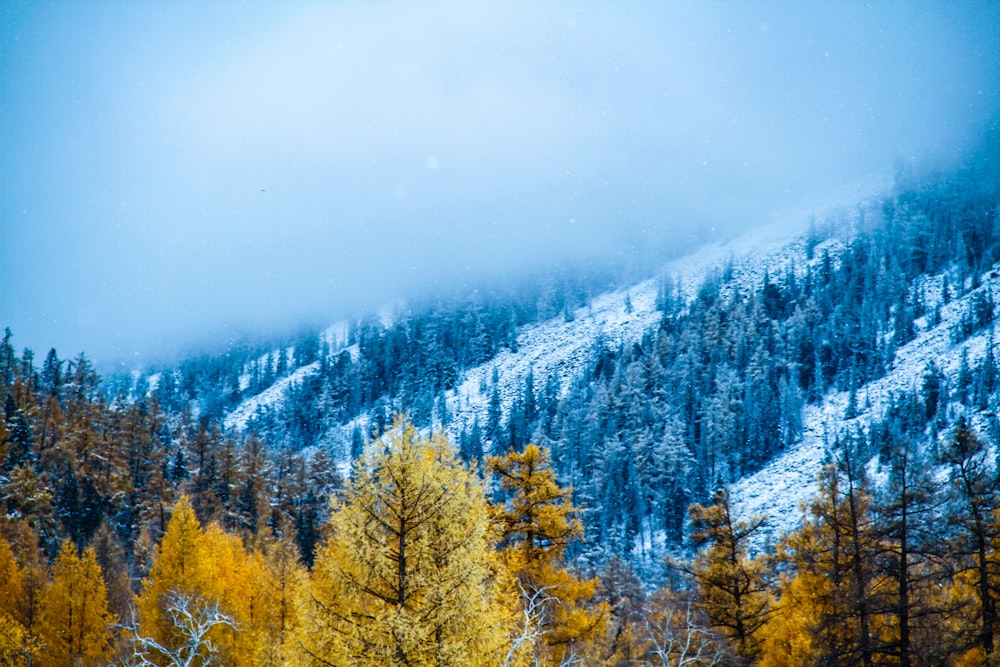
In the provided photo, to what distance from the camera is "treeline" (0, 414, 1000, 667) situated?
973 cm

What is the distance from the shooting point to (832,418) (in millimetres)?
139375

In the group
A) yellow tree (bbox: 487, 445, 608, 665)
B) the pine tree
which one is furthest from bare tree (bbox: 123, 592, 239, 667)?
the pine tree

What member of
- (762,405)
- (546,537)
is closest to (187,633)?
(546,537)

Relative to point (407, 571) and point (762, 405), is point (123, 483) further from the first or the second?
point (762, 405)

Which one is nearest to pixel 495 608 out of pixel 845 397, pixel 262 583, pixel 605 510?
pixel 262 583

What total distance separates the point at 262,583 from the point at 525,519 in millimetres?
16295

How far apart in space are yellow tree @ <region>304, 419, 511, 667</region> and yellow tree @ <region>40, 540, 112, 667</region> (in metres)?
21.7

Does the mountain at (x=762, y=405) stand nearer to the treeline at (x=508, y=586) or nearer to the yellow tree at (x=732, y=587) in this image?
→ the yellow tree at (x=732, y=587)

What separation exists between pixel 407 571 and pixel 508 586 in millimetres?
3129

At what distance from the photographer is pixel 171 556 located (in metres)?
23.9

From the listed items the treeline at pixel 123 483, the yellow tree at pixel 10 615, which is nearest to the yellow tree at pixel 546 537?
the yellow tree at pixel 10 615

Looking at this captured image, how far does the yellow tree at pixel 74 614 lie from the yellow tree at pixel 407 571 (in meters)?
21.7

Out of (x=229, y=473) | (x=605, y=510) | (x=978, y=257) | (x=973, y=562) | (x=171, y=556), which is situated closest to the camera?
(x=973, y=562)

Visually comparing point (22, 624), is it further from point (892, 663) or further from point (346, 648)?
point (892, 663)
